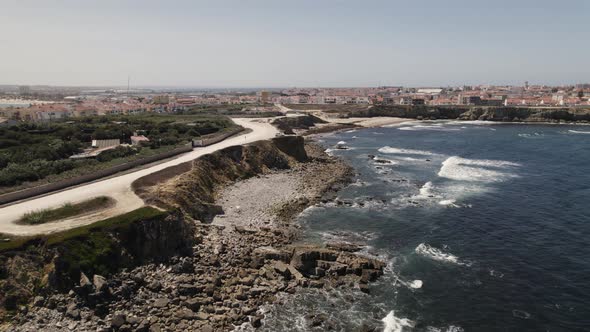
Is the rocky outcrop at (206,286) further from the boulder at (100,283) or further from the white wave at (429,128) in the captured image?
the white wave at (429,128)

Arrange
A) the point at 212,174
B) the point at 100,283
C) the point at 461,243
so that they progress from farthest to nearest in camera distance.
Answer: the point at 212,174
the point at 461,243
the point at 100,283

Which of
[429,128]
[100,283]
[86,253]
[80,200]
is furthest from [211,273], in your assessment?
[429,128]

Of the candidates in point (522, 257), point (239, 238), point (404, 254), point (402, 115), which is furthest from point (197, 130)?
point (402, 115)

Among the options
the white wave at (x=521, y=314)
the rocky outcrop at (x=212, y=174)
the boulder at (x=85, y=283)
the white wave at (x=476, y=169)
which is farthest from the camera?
the white wave at (x=476, y=169)

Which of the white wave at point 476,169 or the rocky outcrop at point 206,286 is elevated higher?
the white wave at point 476,169

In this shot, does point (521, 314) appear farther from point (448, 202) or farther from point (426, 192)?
point (426, 192)

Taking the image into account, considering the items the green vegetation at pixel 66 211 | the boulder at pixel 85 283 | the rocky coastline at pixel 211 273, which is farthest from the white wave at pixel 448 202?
the boulder at pixel 85 283
